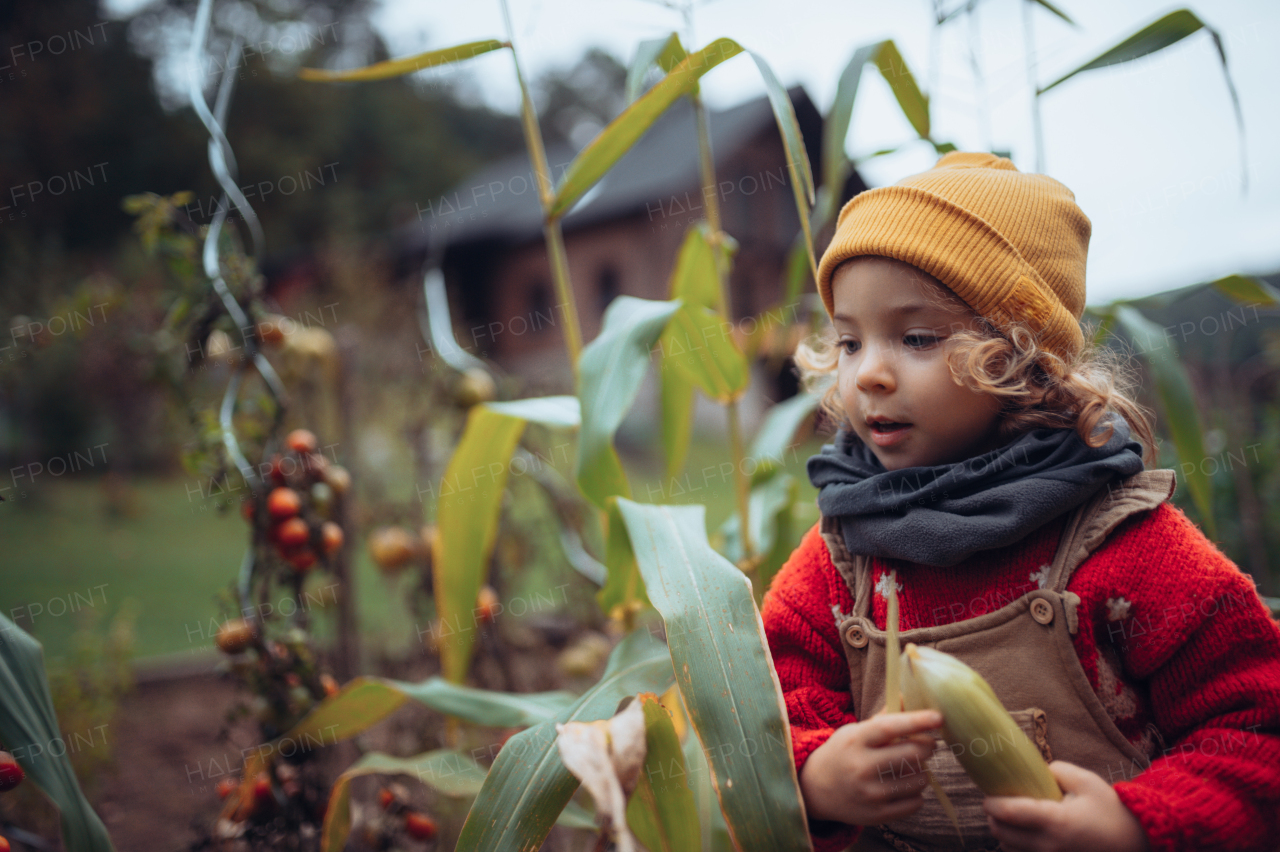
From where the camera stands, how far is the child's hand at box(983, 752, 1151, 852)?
1.71 feet

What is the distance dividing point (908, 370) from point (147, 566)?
4.51 metres

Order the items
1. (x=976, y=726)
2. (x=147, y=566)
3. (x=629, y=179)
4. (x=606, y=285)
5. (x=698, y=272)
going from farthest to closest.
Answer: (x=606, y=285) < (x=629, y=179) < (x=147, y=566) < (x=698, y=272) < (x=976, y=726)

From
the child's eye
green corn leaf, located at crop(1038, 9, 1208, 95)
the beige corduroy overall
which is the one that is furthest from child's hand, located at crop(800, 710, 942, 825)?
green corn leaf, located at crop(1038, 9, 1208, 95)

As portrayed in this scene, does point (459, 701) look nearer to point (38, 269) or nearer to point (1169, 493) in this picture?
point (1169, 493)

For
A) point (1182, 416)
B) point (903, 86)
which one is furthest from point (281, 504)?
point (1182, 416)

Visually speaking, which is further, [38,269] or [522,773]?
[38,269]

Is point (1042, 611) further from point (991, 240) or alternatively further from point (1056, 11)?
point (1056, 11)

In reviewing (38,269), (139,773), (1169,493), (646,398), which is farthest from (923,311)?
(646,398)

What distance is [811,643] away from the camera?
738mm

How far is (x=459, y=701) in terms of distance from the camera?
1002mm

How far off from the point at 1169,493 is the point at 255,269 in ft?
4.30

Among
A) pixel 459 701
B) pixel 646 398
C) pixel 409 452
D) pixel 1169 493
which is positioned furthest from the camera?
pixel 646 398

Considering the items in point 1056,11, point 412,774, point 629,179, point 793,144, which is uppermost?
point 629,179

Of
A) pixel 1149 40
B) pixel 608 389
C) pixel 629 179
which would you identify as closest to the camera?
pixel 608 389
